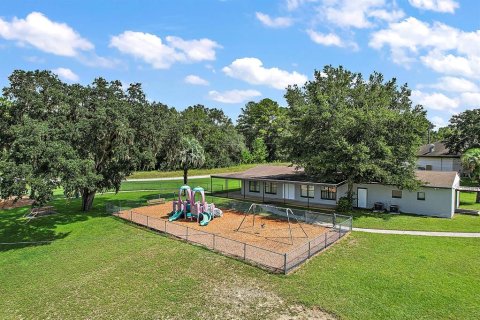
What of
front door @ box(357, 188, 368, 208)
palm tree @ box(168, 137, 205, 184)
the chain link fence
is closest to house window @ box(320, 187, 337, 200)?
front door @ box(357, 188, 368, 208)

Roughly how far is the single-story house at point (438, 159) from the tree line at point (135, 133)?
806 inches

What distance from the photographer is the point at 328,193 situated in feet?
104

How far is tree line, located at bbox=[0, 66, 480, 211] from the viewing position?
20.6m

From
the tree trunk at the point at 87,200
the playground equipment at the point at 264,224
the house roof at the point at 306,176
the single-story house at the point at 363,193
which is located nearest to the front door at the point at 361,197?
the single-story house at the point at 363,193

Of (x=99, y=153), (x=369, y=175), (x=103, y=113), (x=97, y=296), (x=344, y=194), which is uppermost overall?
(x=103, y=113)

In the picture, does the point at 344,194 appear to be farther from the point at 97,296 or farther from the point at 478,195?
the point at 97,296

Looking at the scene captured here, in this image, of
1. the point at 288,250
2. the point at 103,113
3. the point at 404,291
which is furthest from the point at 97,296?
the point at 103,113

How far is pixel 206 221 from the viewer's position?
2514cm

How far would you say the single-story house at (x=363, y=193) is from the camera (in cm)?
2670

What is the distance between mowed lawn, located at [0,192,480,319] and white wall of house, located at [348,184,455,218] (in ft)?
21.5

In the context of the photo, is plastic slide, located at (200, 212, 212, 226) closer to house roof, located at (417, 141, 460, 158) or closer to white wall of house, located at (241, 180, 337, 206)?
white wall of house, located at (241, 180, 337, 206)

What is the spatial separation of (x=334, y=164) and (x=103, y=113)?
18.8 m

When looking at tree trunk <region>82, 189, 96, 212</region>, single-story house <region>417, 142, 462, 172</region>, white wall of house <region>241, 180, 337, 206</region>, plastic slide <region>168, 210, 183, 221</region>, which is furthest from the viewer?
single-story house <region>417, 142, 462, 172</region>

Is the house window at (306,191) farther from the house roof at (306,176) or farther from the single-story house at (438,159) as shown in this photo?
the single-story house at (438,159)
